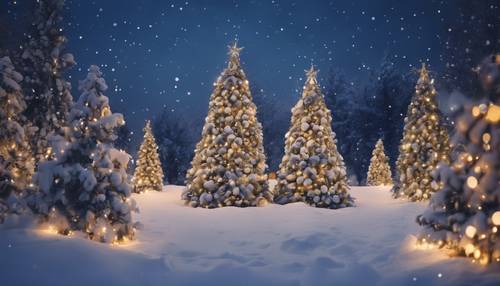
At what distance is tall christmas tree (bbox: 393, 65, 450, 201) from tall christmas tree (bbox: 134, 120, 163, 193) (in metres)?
13.7

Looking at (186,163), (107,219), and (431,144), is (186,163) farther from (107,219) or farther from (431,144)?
(107,219)

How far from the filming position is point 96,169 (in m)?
10.0

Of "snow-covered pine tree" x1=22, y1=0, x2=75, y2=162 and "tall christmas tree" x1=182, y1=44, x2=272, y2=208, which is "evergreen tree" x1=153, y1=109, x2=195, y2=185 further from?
"tall christmas tree" x1=182, y1=44, x2=272, y2=208

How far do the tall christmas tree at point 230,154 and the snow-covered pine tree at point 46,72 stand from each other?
22.2ft

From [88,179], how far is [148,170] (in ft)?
49.7

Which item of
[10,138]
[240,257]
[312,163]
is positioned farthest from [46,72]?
[240,257]

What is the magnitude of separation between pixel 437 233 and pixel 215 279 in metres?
4.55

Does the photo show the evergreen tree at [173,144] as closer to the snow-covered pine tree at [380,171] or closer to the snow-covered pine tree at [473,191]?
the snow-covered pine tree at [380,171]

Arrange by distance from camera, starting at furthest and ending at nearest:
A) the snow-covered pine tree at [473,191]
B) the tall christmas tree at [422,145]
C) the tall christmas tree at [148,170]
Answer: the tall christmas tree at [148,170] < the tall christmas tree at [422,145] < the snow-covered pine tree at [473,191]

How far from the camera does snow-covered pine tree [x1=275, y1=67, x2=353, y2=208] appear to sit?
17.4m

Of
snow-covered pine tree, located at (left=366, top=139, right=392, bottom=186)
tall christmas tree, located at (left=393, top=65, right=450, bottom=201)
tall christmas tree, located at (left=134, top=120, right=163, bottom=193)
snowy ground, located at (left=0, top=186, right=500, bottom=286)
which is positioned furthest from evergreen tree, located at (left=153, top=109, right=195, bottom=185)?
snowy ground, located at (left=0, top=186, right=500, bottom=286)

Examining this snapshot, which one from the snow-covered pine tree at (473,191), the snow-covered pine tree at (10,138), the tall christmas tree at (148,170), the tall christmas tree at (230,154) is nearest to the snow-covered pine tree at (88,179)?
the snow-covered pine tree at (10,138)

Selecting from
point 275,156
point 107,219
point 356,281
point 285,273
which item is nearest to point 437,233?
point 356,281

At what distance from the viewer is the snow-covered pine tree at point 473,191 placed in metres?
7.11
